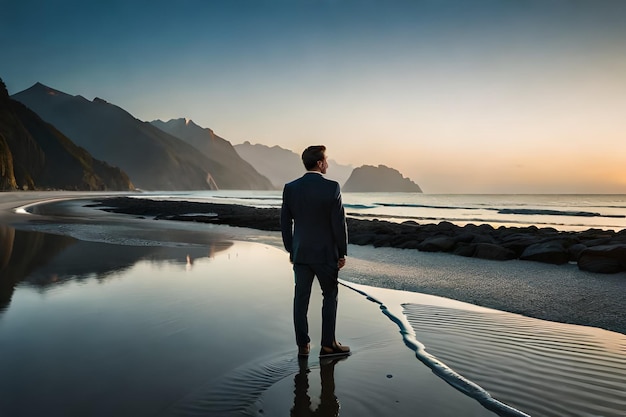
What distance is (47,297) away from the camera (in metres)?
7.03

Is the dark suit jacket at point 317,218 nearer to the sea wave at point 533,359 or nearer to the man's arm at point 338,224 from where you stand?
the man's arm at point 338,224

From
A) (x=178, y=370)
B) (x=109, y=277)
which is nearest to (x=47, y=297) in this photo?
(x=109, y=277)

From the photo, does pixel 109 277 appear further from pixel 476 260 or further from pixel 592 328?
pixel 476 260

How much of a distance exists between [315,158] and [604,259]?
10.7 meters

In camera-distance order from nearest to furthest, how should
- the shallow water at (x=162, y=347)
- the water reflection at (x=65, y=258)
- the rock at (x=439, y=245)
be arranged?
the shallow water at (x=162, y=347) → the water reflection at (x=65, y=258) → the rock at (x=439, y=245)

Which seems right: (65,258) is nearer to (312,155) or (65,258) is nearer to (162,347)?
(162,347)

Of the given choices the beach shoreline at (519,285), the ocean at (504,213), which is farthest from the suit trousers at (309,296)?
the ocean at (504,213)

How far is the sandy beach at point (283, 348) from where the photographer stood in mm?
3465

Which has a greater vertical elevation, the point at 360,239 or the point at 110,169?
the point at 110,169

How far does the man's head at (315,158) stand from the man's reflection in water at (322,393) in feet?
6.84

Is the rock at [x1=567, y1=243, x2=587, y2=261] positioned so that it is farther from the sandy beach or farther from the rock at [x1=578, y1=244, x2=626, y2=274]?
the sandy beach

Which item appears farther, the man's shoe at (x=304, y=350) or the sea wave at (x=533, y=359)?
the man's shoe at (x=304, y=350)

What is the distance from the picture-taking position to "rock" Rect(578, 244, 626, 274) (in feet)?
36.6

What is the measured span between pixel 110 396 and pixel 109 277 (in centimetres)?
601
